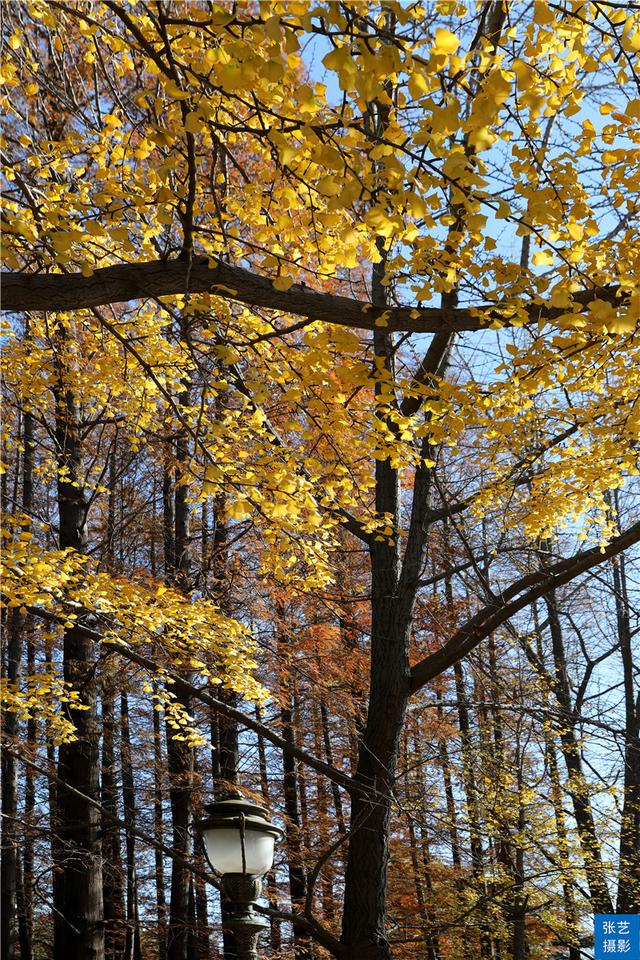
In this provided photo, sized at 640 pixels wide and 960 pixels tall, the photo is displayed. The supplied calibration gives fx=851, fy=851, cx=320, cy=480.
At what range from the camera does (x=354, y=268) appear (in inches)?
192

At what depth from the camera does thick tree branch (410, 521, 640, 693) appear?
16.2ft

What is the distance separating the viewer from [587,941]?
892 centimetres

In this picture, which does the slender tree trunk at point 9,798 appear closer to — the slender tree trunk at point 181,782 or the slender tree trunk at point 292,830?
the slender tree trunk at point 181,782

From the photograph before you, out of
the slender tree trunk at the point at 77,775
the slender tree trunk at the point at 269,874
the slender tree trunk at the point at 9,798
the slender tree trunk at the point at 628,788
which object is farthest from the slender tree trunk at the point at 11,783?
the slender tree trunk at the point at 628,788

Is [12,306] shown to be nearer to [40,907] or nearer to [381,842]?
[381,842]

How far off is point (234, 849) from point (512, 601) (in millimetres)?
2235

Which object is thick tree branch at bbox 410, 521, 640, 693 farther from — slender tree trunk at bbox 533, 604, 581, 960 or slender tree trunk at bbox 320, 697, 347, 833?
slender tree trunk at bbox 320, 697, 347, 833

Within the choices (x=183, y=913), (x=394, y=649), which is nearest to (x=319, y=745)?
(x=183, y=913)

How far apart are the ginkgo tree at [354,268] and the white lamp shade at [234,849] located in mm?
624

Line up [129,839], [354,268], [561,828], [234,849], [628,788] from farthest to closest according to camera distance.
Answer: [129,839] < [561,828] < [628,788] < [354,268] < [234,849]

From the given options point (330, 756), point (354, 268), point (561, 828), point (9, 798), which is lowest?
point (561, 828)

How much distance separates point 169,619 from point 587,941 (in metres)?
6.36

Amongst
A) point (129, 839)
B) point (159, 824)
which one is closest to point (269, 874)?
point (129, 839)

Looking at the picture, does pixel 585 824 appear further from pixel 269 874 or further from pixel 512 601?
pixel 512 601
